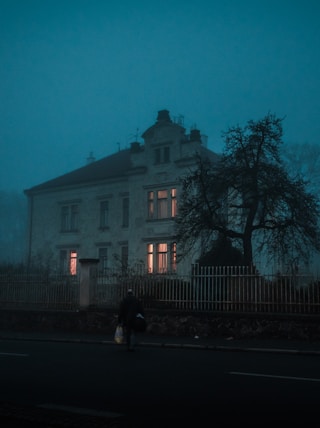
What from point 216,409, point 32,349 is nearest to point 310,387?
point 216,409

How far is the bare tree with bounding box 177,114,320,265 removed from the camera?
2233 cm

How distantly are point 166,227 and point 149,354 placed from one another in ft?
83.3

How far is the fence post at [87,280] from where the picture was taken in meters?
22.3

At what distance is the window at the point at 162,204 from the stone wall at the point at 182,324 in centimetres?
1766

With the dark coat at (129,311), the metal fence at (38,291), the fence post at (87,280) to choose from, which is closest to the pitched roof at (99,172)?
the metal fence at (38,291)

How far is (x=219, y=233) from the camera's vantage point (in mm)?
23781

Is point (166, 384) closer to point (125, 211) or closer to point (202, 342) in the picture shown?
point (202, 342)

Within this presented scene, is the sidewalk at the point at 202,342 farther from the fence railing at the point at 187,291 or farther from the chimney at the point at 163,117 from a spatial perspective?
the chimney at the point at 163,117

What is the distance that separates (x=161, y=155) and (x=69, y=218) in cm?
1085

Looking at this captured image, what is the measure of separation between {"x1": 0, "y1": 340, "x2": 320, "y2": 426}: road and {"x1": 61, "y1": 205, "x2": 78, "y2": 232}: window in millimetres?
32273

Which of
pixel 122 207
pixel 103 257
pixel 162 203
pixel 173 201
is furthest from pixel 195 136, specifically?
pixel 103 257

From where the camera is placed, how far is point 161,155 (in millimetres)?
40781

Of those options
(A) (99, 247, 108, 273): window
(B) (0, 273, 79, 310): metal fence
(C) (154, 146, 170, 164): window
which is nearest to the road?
(B) (0, 273, 79, 310): metal fence

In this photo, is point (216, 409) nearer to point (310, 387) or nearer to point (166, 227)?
point (310, 387)
